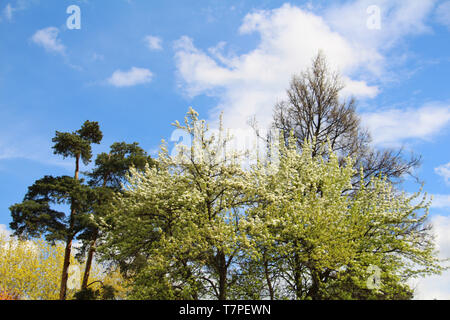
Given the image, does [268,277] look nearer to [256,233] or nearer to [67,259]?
[256,233]

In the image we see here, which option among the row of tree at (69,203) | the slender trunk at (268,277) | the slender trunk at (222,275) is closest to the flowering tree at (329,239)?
the slender trunk at (268,277)

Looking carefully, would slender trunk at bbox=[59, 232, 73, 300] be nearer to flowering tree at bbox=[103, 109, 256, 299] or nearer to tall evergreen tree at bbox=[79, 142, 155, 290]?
tall evergreen tree at bbox=[79, 142, 155, 290]

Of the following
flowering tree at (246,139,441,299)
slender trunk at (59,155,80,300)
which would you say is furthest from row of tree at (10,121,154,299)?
flowering tree at (246,139,441,299)

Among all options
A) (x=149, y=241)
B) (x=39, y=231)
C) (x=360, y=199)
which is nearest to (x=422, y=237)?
(x=360, y=199)

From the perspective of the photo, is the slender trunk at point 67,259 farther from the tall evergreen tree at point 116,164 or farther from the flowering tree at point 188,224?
the flowering tree at point 188,224

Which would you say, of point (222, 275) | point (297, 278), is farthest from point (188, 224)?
point (297, 278)

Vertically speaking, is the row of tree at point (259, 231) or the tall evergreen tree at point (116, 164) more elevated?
the tall evergreen tree at point (116, 164)

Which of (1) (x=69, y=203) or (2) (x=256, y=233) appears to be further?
(1) (x=69, y=203)

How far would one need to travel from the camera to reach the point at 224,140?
18.2m

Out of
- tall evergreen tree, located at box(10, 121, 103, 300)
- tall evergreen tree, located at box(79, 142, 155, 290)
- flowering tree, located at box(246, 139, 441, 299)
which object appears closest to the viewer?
flowering tree, located at box(246, 139, 441, 299)

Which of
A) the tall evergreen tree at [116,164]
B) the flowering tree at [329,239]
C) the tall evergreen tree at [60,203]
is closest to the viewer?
the flowering tree at [329,239]

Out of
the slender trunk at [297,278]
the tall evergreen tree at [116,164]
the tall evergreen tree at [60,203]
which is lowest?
the slender trunk at [297,278]

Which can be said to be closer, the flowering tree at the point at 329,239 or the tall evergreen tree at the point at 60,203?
the flowering tree at the point at 329,239

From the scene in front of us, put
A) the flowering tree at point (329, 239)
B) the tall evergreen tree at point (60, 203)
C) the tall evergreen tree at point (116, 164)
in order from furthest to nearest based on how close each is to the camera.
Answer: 1. the tall evergreen tree at point (116, 164)
2. the tall evergreen tree at point (60, 203)
3. the flowering tree at point (329, 239)
